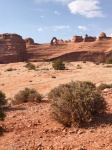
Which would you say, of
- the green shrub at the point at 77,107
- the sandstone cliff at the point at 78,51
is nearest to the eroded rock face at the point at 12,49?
the sandstone cliff at the point at 78,51

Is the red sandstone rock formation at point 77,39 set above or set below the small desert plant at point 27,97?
above

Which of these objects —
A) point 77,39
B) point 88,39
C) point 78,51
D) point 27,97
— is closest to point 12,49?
point 78,51

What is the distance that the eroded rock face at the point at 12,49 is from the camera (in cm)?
6989

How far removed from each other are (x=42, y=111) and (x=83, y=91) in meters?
2.03

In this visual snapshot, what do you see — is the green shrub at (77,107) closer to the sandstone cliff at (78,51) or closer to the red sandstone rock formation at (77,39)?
the sandstone cliff at (78,51)

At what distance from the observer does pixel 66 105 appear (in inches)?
286

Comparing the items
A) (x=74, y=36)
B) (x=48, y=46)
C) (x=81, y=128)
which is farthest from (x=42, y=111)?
(x=74, y=36)

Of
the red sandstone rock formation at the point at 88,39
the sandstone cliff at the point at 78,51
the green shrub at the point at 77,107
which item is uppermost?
the red sandstone rock formation at the point at 88,39

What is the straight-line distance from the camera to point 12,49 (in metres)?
74.0

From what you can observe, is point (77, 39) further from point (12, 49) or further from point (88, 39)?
point (12, 49)

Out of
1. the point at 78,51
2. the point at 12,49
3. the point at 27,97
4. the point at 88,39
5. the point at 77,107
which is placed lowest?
the point at 78,51

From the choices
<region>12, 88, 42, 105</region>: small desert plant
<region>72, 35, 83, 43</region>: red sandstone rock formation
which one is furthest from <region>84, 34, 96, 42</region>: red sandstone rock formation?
<region>12, 88, 42, 105</region>: small desert plant

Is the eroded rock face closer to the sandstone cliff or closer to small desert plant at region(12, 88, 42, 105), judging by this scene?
the sandstone cliff

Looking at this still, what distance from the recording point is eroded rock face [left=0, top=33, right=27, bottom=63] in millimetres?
69894
